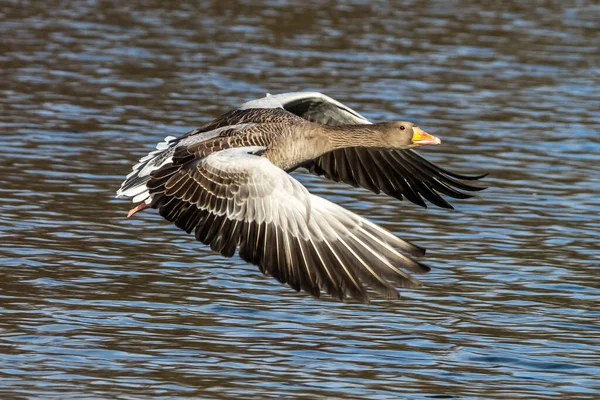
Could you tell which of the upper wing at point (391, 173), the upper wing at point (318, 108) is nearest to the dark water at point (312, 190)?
the upper wing at point (391, 173)

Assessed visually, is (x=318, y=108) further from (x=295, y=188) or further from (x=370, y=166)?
(x=295, y=188)

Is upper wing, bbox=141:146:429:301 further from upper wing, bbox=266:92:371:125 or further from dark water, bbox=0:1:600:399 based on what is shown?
upper wing, bbox=266:92:371:125

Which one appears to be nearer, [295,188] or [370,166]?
[295,188]

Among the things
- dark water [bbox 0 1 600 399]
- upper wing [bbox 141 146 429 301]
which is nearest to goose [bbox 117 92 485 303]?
upper wing [bbox 141 146 429 301]

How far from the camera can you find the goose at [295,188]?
9172 mm

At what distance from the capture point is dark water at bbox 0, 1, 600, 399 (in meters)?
9.62

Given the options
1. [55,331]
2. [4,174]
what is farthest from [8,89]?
[55,331]

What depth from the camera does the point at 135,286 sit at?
1164cm

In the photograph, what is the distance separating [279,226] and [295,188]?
32cm

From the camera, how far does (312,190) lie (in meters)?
16.2

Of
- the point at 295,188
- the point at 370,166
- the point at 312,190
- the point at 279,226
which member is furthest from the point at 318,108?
the point at 312,190

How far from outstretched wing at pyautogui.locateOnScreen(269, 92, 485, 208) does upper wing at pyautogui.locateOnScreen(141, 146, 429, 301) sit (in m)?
2.00

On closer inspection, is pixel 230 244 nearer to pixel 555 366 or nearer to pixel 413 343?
pixel 413 343

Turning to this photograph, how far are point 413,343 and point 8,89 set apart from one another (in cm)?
1154
